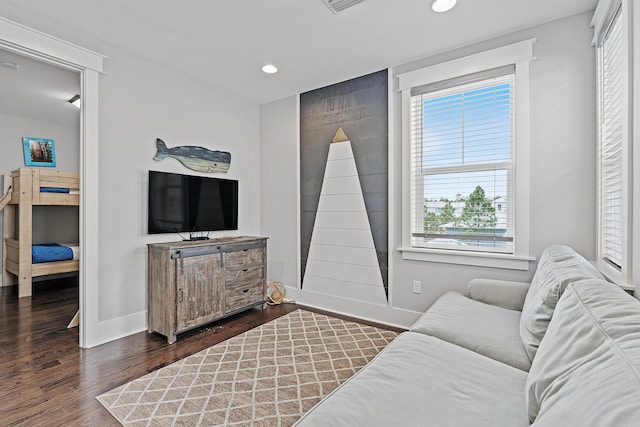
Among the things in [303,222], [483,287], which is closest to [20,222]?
[303,222]

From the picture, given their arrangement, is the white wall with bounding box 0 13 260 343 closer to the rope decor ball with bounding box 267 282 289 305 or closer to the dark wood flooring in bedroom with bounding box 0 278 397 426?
the dark wood flooring in bedroom with bounding box 0 278 397 426

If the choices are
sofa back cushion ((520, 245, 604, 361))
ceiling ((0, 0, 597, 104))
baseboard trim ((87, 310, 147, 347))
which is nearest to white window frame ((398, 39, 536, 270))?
ceiling ((0, 0, 597, 104))

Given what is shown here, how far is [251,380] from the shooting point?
6.75 ft

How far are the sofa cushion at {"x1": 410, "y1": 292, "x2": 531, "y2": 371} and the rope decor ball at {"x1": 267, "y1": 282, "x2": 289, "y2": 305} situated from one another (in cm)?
212

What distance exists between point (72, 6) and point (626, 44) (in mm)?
3376

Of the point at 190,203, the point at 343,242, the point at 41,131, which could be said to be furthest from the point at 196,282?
the point at 41,131

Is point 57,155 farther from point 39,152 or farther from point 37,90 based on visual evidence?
point 37,90

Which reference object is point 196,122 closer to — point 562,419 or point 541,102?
point 541,102

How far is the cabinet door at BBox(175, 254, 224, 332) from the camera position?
274cm

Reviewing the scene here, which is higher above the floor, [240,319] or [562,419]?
[562,419]

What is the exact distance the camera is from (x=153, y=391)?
1.93 meters

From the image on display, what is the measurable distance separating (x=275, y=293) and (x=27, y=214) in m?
3.43

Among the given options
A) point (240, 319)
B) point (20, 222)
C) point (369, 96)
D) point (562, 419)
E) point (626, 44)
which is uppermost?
point (369, 96)

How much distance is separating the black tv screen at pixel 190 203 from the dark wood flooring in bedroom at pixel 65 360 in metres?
1.02
